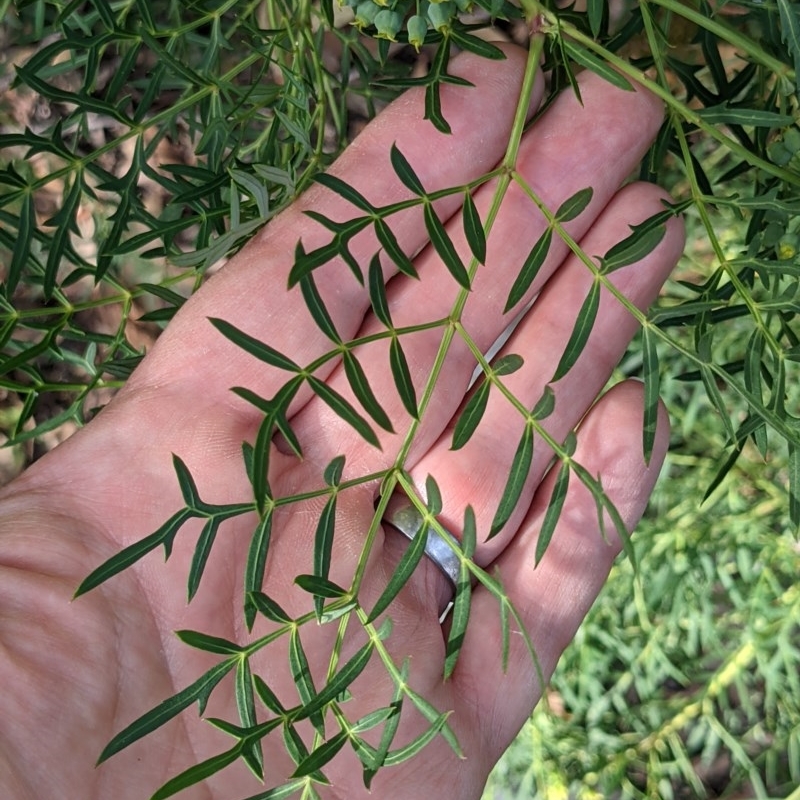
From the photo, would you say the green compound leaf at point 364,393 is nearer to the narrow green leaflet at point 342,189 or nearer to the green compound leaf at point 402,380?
the green compound leaf at point 402,380

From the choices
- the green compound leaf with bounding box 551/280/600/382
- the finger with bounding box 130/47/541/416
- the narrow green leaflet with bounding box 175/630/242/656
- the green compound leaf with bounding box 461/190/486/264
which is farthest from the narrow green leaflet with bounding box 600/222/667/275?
the narrow green leaflet with bounding box 175/630/242/656

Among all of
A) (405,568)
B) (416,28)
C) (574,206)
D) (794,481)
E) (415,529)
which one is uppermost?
(416,28)

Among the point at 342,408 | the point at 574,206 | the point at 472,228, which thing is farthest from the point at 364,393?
the point at 574,206

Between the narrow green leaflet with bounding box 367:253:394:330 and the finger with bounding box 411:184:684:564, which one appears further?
the finger with bounding box 411:184:684:564

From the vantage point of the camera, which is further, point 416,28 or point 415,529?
point 415,529

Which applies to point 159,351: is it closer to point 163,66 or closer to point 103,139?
point 163,66

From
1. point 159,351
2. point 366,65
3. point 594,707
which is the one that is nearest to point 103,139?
point 366,65

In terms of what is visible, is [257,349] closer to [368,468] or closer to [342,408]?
[342,408]

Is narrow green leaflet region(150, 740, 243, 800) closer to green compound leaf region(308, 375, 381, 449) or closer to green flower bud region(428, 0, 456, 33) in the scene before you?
green compound leaf region(308, 375, 381, 449)
